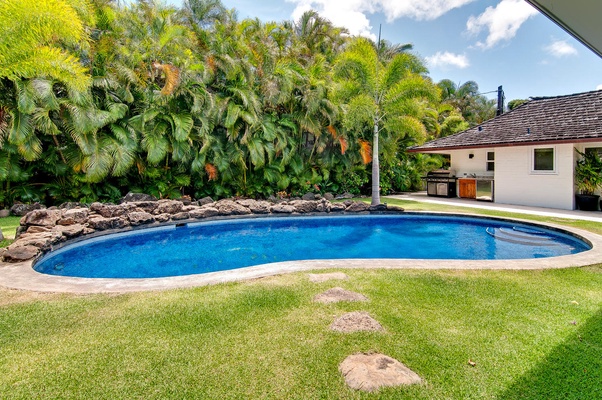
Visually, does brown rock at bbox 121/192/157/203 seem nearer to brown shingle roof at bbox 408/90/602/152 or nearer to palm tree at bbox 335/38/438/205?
palm tree at bbox 335/38/438/205

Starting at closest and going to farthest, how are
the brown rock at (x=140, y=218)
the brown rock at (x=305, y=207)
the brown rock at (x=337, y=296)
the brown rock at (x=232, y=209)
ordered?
the brown rock at (x=337, y=296)
the brown rock at (x=140, y=218)
the brown rock at (x=232, y=209)
the brown rock at (x=305, y=207)

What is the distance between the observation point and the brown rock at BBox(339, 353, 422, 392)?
2555 mm

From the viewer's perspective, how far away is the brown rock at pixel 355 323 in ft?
11.1

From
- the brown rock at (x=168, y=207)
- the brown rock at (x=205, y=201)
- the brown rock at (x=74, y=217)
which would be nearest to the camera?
the brown rock at (x=74, y=217)

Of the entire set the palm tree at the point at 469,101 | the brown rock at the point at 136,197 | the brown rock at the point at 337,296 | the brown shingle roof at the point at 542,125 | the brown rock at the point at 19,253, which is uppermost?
the palm tree at the point at 469,101

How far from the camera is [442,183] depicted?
57.1ft

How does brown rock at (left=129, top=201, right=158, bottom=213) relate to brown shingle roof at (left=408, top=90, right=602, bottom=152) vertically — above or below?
below

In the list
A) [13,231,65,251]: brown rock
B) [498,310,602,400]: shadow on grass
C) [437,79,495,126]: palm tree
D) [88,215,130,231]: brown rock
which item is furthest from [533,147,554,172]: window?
[437,79,495,126]: palm tree

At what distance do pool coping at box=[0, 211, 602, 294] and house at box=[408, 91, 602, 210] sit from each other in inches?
305

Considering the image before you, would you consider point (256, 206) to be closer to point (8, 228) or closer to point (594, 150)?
point (8, 228)

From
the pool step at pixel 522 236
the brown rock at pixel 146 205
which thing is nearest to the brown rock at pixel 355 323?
the pool step at pixel 522 236

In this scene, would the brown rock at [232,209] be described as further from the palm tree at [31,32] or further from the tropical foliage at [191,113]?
the palm tree at [31,32]

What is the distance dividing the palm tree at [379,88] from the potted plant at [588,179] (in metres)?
5.70

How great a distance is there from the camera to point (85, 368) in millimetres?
2809
